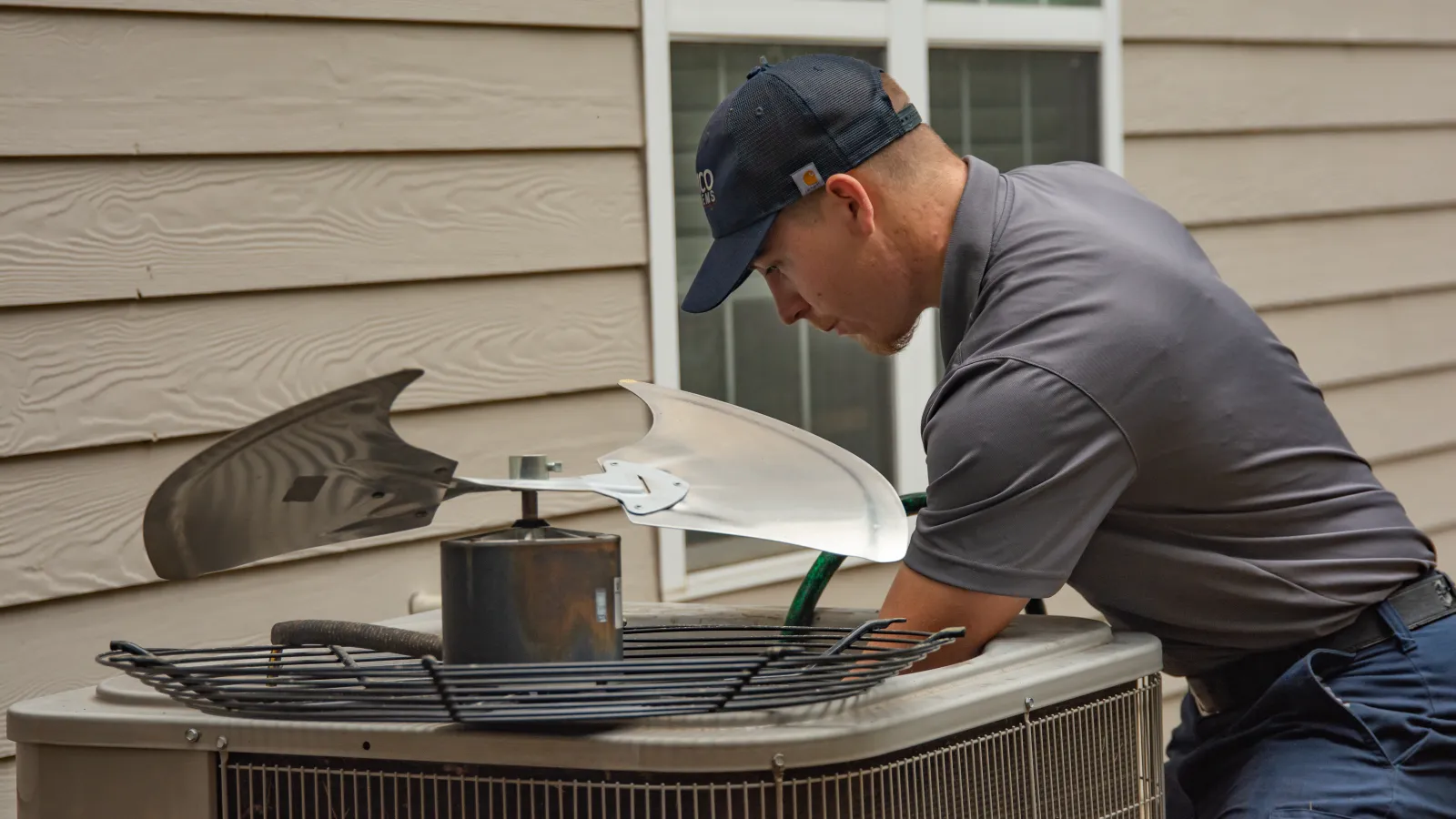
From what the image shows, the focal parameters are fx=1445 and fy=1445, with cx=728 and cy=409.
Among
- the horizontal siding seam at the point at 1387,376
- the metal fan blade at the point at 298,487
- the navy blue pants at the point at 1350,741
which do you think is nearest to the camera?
the metal fan blade at the point at 298,487

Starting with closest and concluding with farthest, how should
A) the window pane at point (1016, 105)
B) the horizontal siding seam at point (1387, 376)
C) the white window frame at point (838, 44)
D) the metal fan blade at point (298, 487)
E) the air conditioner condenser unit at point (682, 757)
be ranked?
the air conditioner condenser unit at point (682, 757) < the metal fan blade at point (298, 487) < the white window frame at point (838, 44) < the window pane at point (1016, 105) < the horizontal siding seam at point (1387, 376)

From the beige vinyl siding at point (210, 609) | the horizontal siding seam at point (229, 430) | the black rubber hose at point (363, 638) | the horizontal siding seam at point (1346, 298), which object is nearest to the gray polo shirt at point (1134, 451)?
the black rubber hose at point (363, 638)

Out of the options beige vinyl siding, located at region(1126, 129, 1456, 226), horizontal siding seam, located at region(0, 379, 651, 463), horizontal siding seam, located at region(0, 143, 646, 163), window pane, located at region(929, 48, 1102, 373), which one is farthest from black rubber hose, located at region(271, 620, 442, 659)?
beige vinyl siding, located at region(1126, 129, 1456, 226)

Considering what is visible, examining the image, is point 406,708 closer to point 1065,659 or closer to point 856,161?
point 1065,659

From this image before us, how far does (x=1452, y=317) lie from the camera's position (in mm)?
3869

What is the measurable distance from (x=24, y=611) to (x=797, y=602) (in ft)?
3.15

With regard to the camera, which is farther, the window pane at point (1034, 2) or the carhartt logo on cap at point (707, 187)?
the window pane at point (1034, 2)

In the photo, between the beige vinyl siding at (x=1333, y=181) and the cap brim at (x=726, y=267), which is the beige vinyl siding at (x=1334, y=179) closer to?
the beige vinyl siding at (x=1333, y=181)

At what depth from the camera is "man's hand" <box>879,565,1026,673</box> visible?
1365 mm

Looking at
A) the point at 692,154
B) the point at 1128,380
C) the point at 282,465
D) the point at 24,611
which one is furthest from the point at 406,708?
the point at 692,154

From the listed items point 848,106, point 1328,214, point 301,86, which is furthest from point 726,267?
point 1328,214

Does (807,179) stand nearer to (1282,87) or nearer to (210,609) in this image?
(210,609)

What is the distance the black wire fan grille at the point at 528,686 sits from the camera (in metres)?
1.06

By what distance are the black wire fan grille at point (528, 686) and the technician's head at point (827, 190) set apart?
0.59 m
